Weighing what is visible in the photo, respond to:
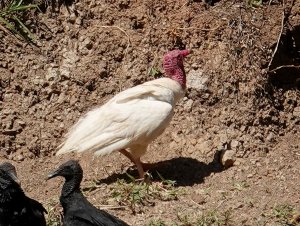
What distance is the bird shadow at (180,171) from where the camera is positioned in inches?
341

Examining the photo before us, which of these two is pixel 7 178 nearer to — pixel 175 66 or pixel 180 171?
pixel 180 171

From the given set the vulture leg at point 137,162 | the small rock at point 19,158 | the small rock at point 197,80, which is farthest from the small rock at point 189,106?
the small rock at point 19,158

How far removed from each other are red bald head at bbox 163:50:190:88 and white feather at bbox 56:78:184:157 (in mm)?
231

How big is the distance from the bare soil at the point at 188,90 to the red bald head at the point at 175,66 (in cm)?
60

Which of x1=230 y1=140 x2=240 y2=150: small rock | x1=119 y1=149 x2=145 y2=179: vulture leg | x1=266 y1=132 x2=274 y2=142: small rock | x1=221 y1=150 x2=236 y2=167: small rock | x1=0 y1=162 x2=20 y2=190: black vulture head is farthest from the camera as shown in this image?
x1=266 y1=132 x2=274 y2=142: small rock

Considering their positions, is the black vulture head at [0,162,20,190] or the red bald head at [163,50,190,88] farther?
the red bald head at [163,50,190,88]

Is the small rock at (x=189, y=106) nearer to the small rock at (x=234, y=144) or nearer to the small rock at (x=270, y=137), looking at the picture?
the small rock at (x=234, y=144)

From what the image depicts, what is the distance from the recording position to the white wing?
27.0 feet

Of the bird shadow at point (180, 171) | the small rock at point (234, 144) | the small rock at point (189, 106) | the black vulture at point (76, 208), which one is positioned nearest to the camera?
the black vulture at point (76, 208)

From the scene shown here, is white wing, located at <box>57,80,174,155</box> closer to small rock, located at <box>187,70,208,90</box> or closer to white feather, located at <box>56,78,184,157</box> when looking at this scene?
white feather, located at <box>56,78,184,157</box>

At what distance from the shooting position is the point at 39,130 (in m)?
9.38

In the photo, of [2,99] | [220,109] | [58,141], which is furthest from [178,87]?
[2,99]

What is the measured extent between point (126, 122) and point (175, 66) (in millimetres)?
917

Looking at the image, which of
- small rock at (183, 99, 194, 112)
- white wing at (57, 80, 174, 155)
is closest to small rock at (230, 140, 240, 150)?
small rock at (183, 99, 194, 112)
